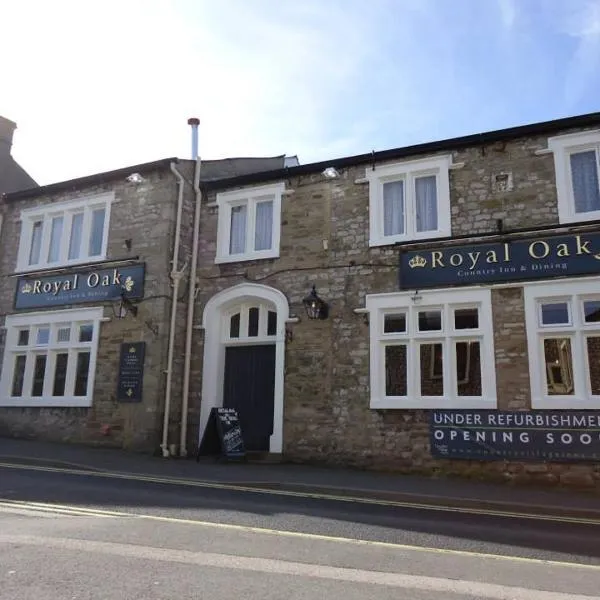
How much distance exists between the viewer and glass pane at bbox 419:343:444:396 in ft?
39.5

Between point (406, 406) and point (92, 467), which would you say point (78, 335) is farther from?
point (406, 406)

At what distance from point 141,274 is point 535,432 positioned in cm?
929

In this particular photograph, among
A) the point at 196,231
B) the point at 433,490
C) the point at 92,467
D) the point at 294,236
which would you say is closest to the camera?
the point at 433,490

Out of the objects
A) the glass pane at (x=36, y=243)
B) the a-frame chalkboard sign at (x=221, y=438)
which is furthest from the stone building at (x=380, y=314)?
the glass pane at (x=36, y=243)

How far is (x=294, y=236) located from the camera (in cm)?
1397

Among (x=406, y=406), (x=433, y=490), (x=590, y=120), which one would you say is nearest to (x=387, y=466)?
(x=406, y=406)

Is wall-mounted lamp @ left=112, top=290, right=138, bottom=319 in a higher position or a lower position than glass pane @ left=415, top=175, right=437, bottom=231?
lower

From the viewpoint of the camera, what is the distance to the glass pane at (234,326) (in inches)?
575

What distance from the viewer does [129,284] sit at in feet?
48.3

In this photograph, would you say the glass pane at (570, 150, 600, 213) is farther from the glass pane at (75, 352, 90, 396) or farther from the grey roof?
the glass pane at (75, 352, 90, 396)

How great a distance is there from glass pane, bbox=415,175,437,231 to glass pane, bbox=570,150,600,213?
2.71m

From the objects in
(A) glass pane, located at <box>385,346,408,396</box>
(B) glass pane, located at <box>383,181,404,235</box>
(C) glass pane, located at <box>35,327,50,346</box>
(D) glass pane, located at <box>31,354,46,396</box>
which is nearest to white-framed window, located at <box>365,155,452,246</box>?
(B) glass pane, located at <box>383,181,404,235</box>

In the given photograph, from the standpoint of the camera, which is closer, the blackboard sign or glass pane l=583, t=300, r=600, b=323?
glass pane l=583, t=300, r=600, b=323

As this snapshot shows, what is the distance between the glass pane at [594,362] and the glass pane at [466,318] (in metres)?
2.02
